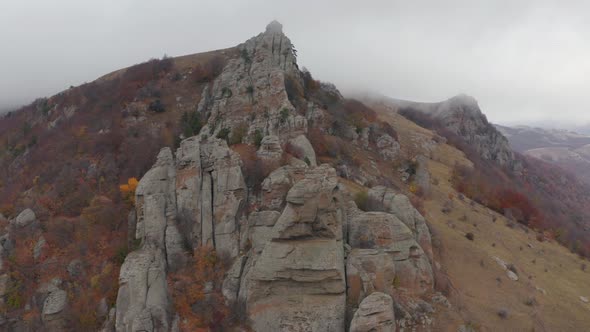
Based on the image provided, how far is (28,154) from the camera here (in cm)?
4950

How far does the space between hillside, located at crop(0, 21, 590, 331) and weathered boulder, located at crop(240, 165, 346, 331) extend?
8cm

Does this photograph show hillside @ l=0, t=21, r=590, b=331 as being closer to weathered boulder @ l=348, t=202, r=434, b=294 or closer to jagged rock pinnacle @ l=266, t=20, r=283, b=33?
weathered boulder @ l=348, t=202, r=434, b=294

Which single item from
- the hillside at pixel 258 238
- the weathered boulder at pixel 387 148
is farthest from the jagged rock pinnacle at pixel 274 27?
the weathered boulder at pixel 387 148

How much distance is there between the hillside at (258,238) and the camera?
71.1 feet

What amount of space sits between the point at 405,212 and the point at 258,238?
10551 millimetres

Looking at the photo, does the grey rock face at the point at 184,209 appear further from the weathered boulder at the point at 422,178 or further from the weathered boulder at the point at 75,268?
the weathered boulder at the point at 422,178

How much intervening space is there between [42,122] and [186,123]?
98.1 feet

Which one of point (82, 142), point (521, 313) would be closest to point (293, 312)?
point (521, 313)

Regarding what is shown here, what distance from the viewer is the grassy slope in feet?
77.6

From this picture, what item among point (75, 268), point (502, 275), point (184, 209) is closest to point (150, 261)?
point (184, 209)

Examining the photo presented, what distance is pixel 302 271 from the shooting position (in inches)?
844

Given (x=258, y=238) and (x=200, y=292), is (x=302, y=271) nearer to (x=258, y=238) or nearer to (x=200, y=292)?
(x=258, y=238)

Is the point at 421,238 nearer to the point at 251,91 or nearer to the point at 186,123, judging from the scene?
the point at 251,91

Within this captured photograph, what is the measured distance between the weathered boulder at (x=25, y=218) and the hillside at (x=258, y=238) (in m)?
0.16
